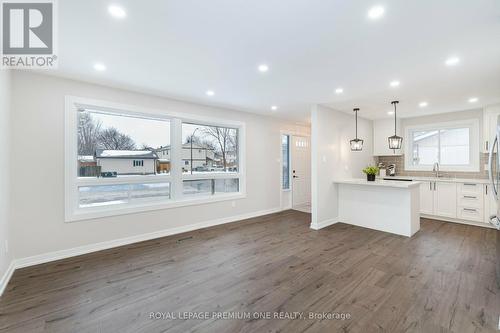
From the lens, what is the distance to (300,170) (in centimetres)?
684

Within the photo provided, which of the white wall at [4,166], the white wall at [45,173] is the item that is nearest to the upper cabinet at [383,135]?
the white wall at [45,173]

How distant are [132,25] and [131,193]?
278 centimetres

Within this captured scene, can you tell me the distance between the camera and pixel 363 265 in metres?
2.99

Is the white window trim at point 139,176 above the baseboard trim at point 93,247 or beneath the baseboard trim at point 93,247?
above

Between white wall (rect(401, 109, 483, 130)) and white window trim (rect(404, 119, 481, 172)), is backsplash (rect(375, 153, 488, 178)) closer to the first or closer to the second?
white window trim (rect(404, 119, 481, 172))

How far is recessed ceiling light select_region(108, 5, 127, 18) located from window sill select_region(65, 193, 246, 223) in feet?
9.34

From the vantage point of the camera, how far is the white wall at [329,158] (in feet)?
15.3

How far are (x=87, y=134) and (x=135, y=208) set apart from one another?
1418 millimetres

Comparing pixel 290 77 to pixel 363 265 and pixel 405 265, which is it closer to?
pixel 363 265

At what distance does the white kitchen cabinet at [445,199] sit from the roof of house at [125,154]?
6.30 meters

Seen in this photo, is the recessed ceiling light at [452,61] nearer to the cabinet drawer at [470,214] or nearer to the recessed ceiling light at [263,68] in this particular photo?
the recessed ceiling light at [263,68]

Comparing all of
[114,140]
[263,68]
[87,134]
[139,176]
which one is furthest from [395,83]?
[87,134]

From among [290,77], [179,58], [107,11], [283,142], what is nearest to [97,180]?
[179,58]

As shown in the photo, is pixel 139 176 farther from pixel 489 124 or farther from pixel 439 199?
pixel 489 124
